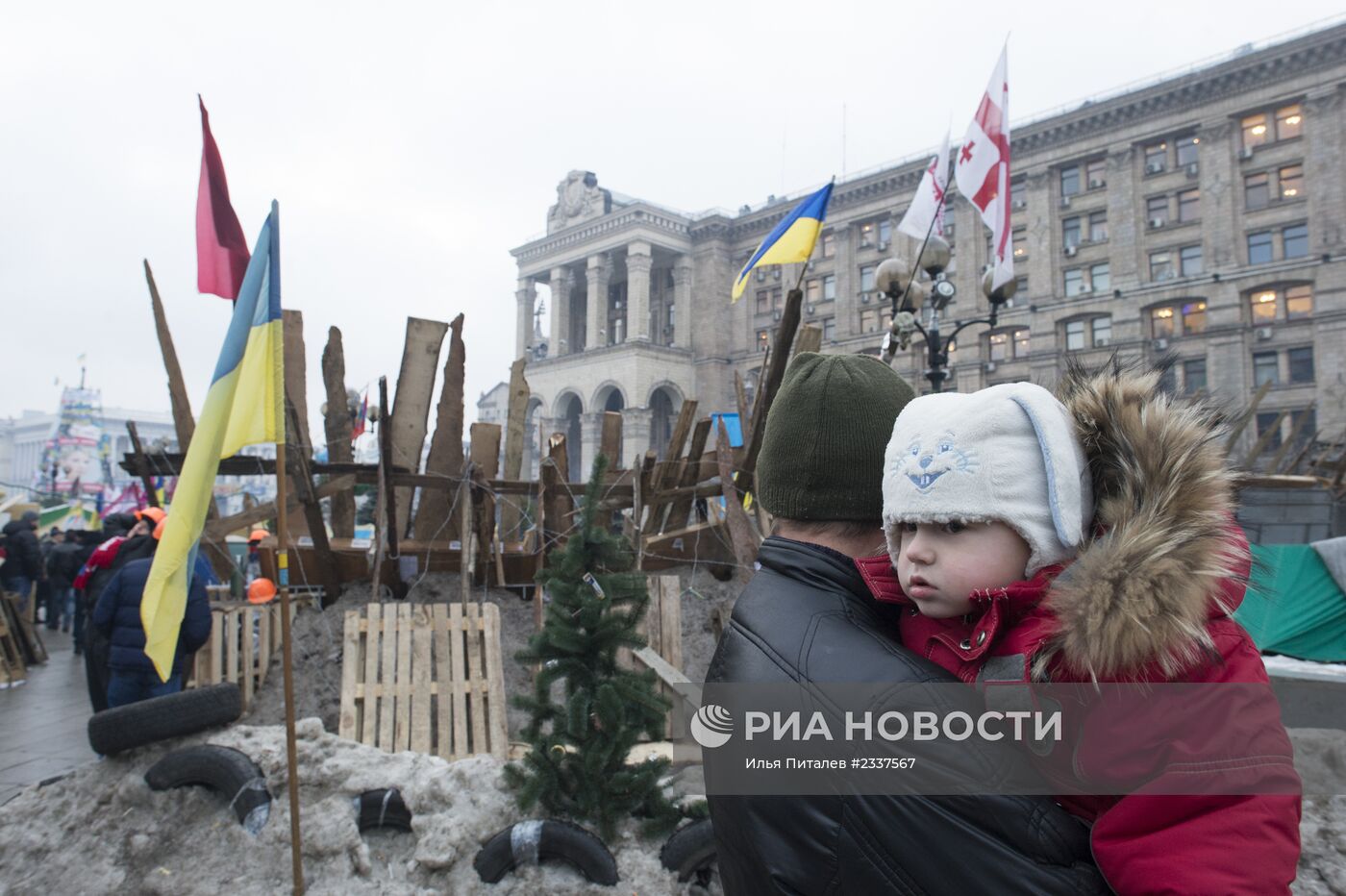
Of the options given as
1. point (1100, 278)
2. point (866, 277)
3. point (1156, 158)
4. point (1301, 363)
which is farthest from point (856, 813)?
point (866, 277)

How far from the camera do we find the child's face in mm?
1278

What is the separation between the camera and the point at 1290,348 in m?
35.3

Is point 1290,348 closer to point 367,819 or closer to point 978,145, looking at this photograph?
point 978,145

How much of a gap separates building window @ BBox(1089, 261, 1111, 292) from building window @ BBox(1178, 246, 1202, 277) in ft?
10.3

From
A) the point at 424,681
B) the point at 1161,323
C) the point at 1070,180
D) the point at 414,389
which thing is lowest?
the point at 424,681

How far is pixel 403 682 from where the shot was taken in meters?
6.71

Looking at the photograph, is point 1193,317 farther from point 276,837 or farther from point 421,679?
point 276,837

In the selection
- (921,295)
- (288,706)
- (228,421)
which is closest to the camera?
(288,706)

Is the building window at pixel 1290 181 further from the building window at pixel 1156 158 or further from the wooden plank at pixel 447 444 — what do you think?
the wooden plank at pixel 447 444

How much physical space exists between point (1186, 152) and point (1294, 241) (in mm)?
6806

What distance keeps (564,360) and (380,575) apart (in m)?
51.7

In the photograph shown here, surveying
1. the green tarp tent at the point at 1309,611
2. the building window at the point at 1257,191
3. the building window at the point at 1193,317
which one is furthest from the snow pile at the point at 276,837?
the building window at the point at 1257,191

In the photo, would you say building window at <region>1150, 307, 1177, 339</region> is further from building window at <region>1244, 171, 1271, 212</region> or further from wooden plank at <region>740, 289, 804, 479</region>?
wooden plank at <region>740, 289, 804, 479</region>

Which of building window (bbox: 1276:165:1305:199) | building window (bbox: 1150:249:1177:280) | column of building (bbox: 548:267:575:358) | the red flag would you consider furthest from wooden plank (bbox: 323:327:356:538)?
column of building (bbox: 548:267:575:358)
